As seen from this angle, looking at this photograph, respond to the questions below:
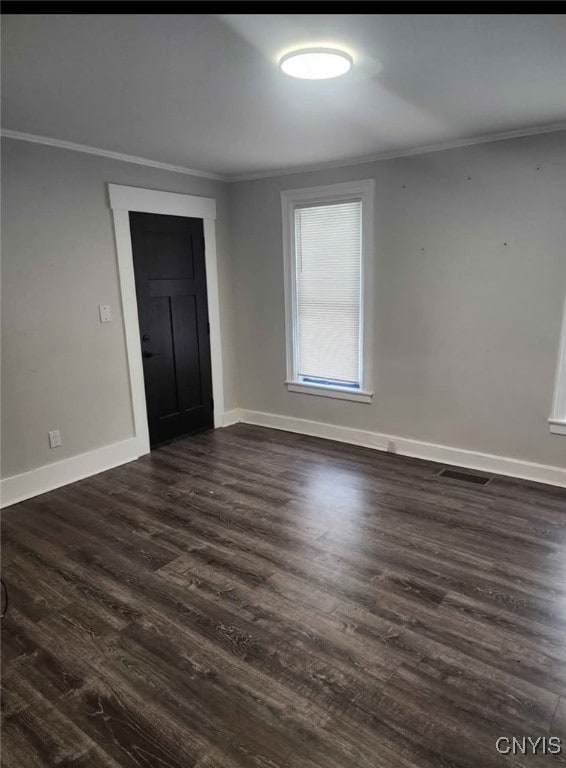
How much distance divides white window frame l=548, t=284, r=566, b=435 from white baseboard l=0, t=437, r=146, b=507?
10.6 feet

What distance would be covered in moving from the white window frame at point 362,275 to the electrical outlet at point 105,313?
1.60 meters

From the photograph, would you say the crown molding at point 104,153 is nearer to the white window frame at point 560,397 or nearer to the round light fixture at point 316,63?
the round light fixture at point 316,63

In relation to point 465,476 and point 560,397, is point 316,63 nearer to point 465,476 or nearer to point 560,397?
point 560,397

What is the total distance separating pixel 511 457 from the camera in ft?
11.7

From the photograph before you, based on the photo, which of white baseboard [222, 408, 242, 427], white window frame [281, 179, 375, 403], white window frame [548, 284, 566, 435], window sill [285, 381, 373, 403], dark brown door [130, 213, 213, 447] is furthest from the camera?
white baseboard [222, 408, 242, 427]

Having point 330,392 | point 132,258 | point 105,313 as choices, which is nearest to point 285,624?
point 330,392

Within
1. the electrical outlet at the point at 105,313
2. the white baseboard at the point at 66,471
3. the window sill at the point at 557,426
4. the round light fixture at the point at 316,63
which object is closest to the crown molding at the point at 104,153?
the electrical outlet at the point at 105,313

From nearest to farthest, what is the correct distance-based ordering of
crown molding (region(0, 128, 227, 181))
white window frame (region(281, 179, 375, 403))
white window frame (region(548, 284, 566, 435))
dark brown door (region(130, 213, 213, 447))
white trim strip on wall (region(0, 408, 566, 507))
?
crown molding (region(0, 128, 227, 181)), white window frame (region(548, 284, 566, 435)), white trim strip on wall (region(0, 408, 566, 507)), white window frame (region(281, 179, 375, 403)), dark brown door (region(130, 213, 213, 447))

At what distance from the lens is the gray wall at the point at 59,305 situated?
10.3ft

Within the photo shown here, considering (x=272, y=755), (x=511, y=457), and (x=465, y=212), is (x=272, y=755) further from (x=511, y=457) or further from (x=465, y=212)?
(x=465, y=212)

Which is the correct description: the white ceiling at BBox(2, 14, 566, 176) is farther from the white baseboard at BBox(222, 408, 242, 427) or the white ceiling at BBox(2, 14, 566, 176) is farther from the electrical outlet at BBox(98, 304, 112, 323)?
the white baseboard at BBox(222, 408, 242, 427)

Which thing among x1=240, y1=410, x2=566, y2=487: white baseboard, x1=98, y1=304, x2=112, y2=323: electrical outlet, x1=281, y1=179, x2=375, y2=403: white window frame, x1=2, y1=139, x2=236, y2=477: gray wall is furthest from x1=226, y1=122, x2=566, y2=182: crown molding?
x1=240, y1=410, x2=566, y2=487: white baseboard

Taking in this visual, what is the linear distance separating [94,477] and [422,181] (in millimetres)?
3369

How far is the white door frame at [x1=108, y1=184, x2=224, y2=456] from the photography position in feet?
12.2
